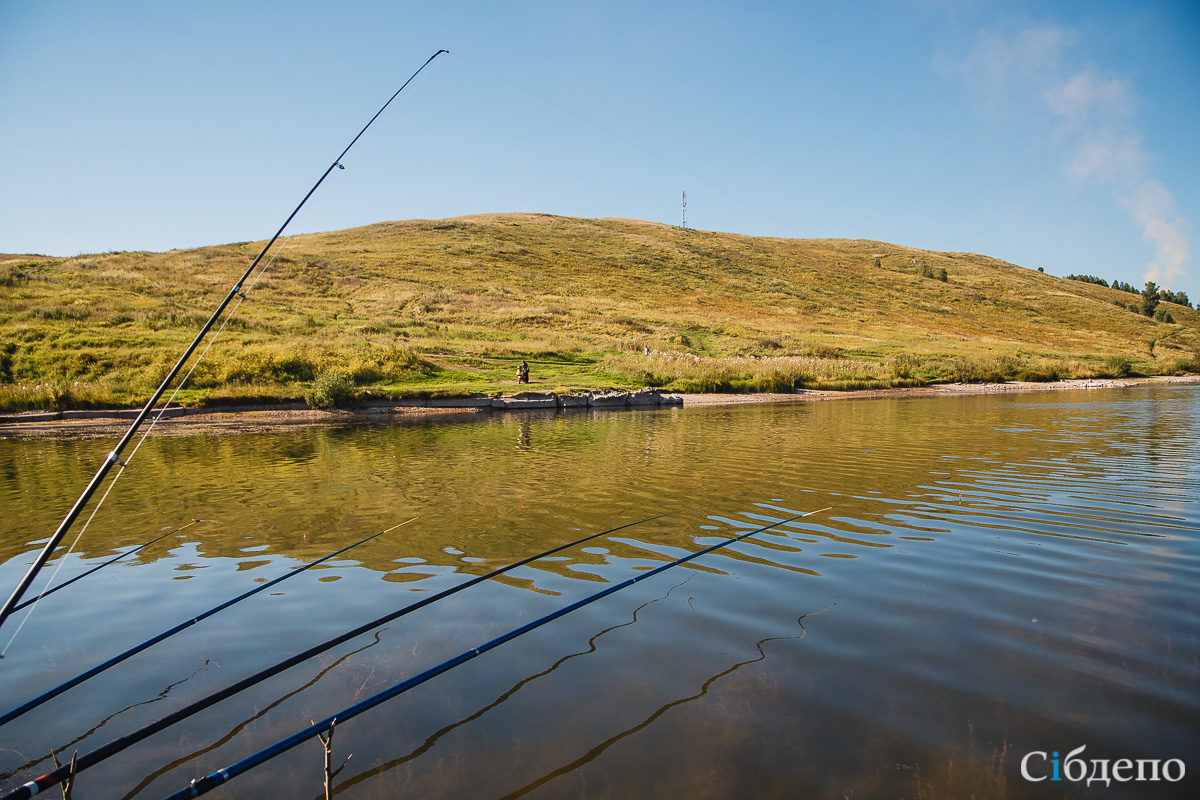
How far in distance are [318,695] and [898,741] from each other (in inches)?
136

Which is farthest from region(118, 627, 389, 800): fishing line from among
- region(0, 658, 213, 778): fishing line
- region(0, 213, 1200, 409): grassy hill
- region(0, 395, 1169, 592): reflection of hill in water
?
region(0, 213, 1200, 409): grassy hill

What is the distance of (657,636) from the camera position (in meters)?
5.01

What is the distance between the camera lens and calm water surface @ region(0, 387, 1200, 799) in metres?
3.53

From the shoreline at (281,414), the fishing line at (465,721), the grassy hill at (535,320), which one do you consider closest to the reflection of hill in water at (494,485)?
the fishing line at (465,721)

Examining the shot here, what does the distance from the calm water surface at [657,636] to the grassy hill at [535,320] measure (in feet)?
69.5

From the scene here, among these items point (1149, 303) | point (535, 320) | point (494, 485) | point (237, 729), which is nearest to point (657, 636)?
point (237, 729)

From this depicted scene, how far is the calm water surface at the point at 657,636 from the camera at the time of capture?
11.6 ft

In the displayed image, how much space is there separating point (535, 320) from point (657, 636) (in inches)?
1905

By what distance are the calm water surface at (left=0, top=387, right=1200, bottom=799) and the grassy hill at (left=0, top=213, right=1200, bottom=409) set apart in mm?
21191

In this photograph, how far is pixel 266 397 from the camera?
27703mm

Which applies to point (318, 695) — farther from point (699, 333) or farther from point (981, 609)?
point (699, 333)

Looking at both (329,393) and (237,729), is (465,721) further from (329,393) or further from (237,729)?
(329,393)

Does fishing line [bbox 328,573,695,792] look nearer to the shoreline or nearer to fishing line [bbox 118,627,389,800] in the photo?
fishing line [bbox 118,627,389,800]

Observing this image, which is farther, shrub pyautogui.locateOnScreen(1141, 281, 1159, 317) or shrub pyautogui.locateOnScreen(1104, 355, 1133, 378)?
shrub pyautogui.locateOnScreen(1141, 281, 1159, 317)
